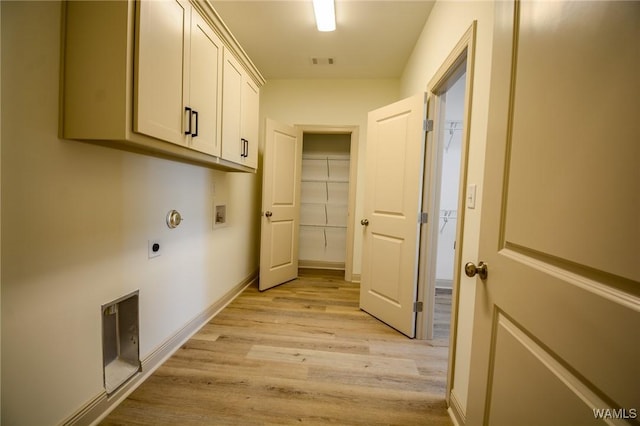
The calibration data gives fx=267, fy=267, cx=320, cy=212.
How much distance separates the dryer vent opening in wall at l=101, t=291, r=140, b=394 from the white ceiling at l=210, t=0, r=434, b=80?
7.84ft

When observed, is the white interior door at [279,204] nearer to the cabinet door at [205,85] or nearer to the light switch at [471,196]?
the cabinet door at [205,85]

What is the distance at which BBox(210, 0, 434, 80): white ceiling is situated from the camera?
223cm

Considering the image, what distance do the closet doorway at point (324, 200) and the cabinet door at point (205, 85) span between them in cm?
264

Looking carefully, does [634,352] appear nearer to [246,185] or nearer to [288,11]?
[288,11]

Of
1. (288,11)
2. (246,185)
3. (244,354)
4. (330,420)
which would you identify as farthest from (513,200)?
(246,185)

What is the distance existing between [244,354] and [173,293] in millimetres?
680

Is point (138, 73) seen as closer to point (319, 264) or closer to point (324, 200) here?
point (324, 200)

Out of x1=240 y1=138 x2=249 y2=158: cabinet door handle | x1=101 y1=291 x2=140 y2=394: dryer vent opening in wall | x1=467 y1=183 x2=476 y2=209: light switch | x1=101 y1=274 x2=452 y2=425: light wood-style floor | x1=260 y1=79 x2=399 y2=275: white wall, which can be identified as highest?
x1=260 y1=79 x2=399 y2=275: white wall

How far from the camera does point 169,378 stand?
5.49 feet

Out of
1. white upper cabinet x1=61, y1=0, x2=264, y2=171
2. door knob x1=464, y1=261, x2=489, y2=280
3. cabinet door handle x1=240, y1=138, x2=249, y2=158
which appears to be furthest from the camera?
cabinet door handle x1=240, y1=138, x2=249, y2=158

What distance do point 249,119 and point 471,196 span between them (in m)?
1.88

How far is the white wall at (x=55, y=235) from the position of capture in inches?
38.3

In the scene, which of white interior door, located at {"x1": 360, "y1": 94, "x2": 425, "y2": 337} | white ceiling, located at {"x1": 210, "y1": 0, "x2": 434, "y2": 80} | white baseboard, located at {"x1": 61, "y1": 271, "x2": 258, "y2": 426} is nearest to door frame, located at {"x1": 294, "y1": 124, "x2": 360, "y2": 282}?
white ceiling, located at {"x1": 210, "y1": 0, "x2": 434, "y2": 80}

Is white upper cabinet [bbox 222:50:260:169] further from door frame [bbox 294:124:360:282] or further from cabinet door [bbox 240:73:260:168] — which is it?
door frame [bbox 294:124:360:282]
